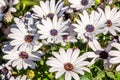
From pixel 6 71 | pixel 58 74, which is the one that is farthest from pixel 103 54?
pixel 6 71

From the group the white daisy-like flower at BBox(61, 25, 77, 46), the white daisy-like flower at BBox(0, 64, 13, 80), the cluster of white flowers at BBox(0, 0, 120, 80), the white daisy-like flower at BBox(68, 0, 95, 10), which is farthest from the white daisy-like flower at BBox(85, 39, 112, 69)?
the white daisy-like flower at BBox(0, 64, 13, 80)

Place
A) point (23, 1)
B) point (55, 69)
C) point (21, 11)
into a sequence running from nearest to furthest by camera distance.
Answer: point (55, 69) → point (21, 11) → point (23, 1)

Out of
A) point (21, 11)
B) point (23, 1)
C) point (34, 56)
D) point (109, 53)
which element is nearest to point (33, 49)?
point (34, 56)

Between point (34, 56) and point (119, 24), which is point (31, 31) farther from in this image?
point (119, 24)

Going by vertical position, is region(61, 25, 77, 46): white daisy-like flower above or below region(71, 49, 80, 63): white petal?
above

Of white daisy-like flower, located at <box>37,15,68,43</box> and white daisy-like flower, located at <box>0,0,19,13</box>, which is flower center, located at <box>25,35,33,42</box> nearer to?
white daisy-like flower, located at <box>37,15,68,43</box>

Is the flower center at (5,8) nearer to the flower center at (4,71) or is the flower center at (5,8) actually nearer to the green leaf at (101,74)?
the flower center at (4,71)
